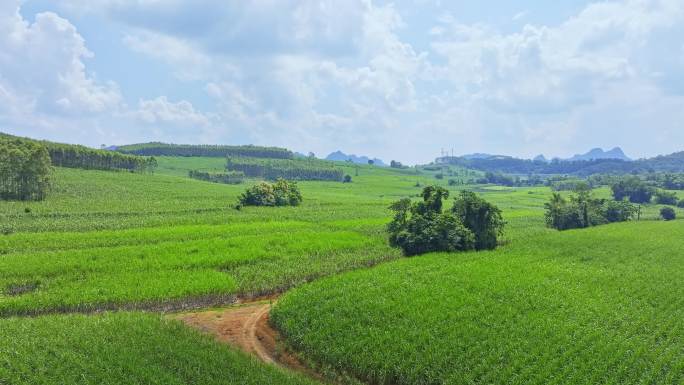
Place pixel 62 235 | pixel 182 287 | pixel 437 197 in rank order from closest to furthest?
pixel 182 287 < pixel 62 235 < pixel 437 197

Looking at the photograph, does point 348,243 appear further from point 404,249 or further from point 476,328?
A: point 476,328

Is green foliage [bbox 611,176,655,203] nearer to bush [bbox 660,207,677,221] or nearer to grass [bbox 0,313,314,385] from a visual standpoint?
bush [bbox 660,207,677,221]

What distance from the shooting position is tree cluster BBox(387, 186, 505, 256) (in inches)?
1826

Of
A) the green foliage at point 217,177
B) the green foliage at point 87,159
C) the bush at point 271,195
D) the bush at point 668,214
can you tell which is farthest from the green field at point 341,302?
the green foliage at point 217,177

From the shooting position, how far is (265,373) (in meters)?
20.1

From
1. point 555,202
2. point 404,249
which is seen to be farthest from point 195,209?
point 555,202

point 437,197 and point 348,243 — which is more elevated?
point 437,197

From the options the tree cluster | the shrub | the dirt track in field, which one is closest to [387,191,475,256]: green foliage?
the tree cluster

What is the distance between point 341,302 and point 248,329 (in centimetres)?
619

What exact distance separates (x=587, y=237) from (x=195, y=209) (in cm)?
5903

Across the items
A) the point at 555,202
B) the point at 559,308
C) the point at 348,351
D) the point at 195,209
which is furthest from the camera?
the point at 555,202

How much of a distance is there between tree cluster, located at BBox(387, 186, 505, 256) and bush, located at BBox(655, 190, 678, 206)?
115 meters

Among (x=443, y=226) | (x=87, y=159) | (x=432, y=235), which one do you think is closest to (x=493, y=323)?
(x=432, y=235)

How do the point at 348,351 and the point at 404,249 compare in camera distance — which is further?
the point at 404,249
